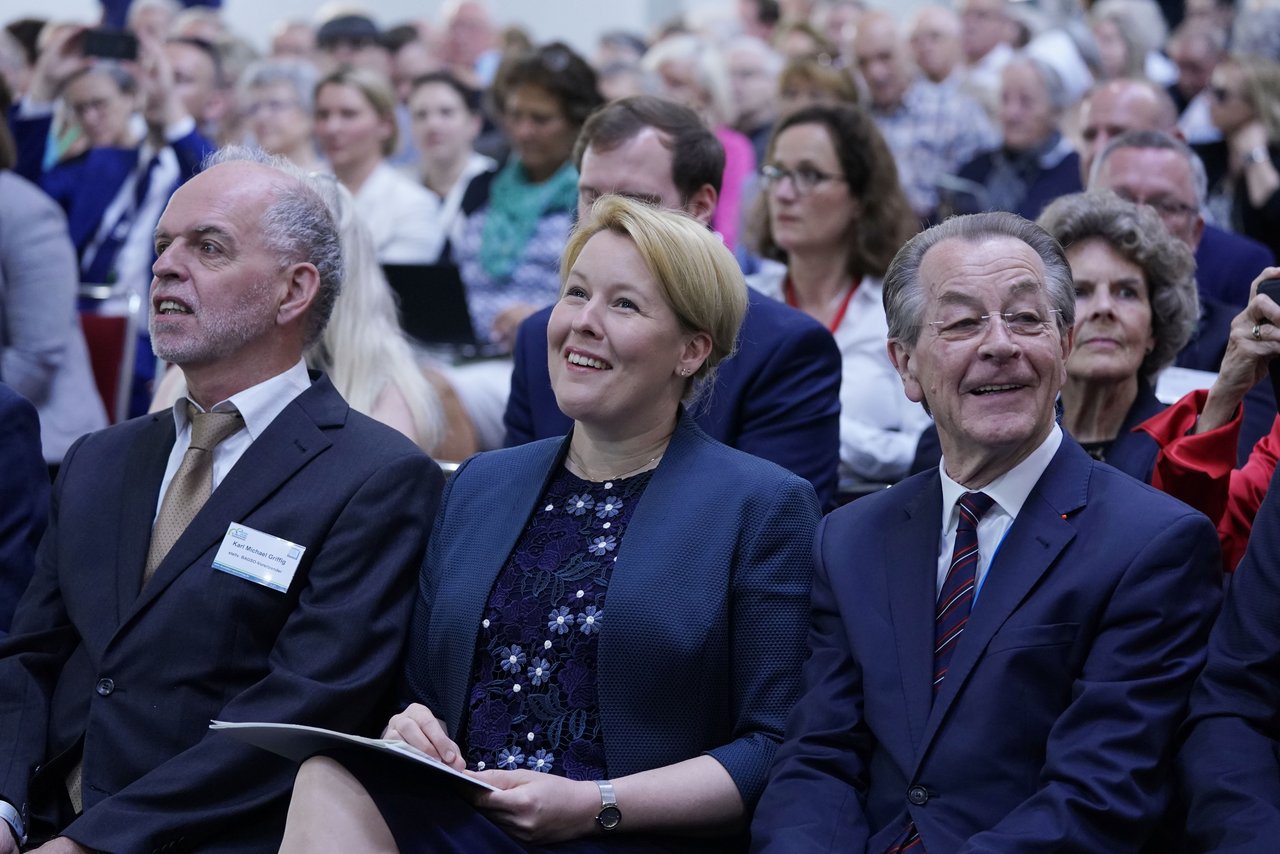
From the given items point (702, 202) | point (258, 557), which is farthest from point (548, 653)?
point (702, 202)

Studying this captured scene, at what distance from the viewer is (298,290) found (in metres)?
2.93

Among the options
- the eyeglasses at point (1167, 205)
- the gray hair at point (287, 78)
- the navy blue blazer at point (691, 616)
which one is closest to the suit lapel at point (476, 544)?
the navy blue blazer at point (691, 616)

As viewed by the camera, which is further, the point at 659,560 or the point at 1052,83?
the point at 1052,83

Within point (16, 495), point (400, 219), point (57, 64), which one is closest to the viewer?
point (16, 495)

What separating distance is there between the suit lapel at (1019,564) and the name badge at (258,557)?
1.09 metres

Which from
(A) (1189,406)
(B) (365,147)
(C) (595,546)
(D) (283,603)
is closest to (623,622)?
(C) (595,546)

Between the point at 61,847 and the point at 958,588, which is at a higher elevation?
the point at 958,588

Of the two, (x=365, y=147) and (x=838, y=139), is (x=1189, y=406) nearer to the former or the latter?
(x=838, y=139)

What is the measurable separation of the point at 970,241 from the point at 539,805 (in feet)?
3.60

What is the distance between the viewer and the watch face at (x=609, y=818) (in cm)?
239

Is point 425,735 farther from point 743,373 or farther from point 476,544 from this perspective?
point 743,373

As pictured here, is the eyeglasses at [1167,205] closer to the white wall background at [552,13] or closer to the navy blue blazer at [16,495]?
the navy blue blazer at [16,495]

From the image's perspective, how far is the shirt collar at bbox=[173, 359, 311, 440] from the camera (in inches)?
111

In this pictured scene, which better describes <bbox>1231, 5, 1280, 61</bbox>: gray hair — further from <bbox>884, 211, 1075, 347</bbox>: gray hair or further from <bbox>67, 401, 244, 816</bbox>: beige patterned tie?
<bbox>67, 401, 244, 816</bbox>: beige patterned tie
